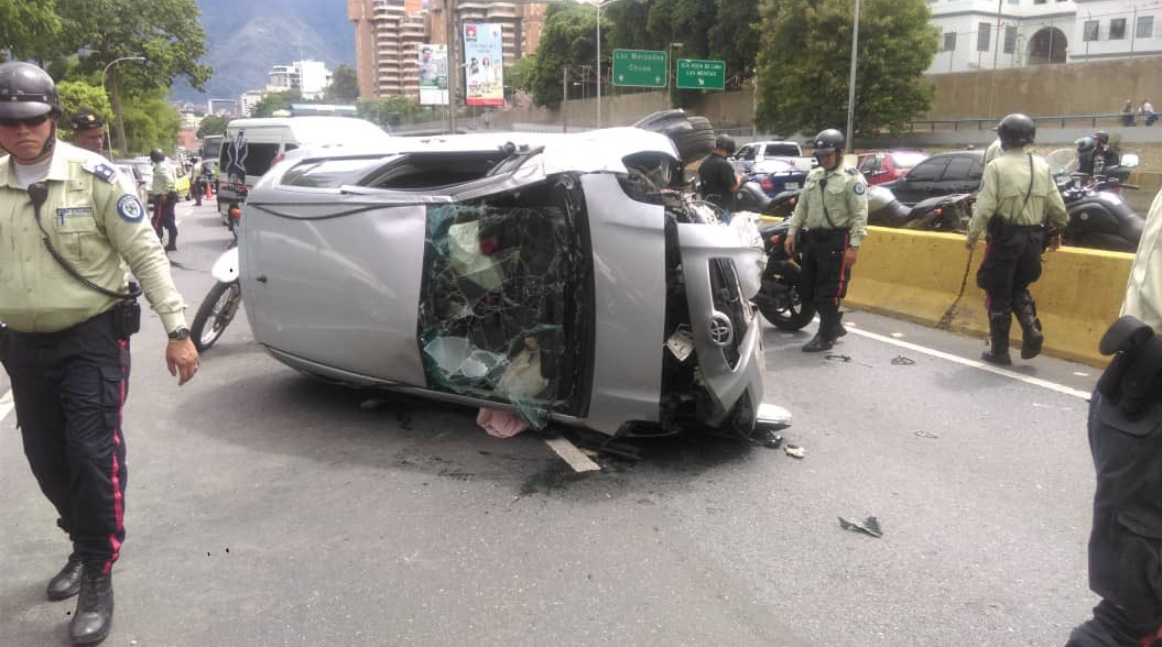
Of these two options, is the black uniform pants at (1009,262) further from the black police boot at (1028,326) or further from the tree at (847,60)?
the tree at (847,60)

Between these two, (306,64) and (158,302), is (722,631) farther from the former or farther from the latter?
(306,64)

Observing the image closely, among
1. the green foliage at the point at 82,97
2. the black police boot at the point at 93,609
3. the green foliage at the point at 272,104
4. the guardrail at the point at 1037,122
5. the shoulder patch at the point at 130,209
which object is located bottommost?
the black police boot at the point at 93,609

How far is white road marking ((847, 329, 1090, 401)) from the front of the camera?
225 inches

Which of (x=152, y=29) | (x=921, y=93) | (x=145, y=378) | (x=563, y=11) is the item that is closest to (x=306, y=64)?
(x=563, y=11)

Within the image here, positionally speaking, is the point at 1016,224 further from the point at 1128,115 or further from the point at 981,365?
the point at 1128,115

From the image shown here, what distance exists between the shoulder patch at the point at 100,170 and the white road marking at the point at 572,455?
95.5 inches

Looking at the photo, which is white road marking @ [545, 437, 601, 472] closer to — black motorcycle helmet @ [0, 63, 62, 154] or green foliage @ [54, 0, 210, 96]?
black motorcycle helmet @ [0, 63, 62, 154]

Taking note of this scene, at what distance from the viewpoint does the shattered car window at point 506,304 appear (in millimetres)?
4336

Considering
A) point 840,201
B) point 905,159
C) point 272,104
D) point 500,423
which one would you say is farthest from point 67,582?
point 272,104

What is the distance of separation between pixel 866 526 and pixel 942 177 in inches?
497

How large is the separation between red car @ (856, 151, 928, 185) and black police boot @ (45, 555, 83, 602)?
1707 centimetres

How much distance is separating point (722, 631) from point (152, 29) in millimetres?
62044

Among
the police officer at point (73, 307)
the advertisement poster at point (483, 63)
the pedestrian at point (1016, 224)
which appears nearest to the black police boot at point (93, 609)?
the police officer at point (73, 307)

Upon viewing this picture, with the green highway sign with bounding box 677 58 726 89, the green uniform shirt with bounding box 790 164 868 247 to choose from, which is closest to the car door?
the green uniform shirt with bounding box 790 164 868 247
